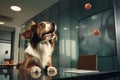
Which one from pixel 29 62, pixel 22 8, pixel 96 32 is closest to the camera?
pixel 29 62

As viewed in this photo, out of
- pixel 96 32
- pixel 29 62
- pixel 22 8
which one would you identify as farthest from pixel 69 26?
pixel 29 62

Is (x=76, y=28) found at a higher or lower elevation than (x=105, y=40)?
higher

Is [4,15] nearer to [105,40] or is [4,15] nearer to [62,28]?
[62,28]

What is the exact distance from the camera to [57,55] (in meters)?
→ 3.72

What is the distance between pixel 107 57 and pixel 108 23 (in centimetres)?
63

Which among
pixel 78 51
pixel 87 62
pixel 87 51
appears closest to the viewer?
pixel 87 62

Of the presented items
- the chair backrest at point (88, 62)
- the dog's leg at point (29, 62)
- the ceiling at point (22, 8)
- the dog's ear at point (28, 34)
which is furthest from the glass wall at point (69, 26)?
the dog's leg at point (29, 62)

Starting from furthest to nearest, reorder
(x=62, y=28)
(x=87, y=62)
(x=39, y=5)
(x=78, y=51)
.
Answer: (x=39, y=5) → (x=62, y=28) → (x=78, y=51) → (x=87, y=62)

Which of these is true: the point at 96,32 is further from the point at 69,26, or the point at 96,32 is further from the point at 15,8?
the point at 15,8

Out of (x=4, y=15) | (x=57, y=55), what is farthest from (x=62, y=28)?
(x=4, y=15)

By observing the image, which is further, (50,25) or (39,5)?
(39,5)

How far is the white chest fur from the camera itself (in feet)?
4.29

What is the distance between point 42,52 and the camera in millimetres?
1337

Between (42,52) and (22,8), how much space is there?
3.13m
